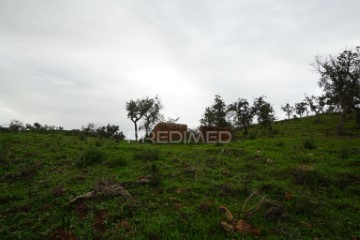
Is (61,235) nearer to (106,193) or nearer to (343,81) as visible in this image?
(106,193)

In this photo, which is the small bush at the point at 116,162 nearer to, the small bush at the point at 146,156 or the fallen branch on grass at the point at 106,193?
the small bush at the point at 146,156

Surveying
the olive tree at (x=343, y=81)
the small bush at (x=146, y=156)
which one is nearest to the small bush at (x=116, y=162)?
the small bush at (x=146, y=156)

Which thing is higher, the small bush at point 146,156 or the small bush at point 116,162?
the small bush at point 146,156

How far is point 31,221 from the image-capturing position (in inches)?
263

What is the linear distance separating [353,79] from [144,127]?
3214 cm

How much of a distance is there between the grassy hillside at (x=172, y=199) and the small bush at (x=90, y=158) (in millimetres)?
42

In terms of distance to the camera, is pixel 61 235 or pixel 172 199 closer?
pixel 61 235

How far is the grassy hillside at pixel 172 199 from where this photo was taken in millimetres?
6293

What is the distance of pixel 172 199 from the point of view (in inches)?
319

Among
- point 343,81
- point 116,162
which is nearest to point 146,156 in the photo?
point 116,162

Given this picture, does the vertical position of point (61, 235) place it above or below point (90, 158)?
below

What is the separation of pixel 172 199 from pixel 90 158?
6066 millimetres

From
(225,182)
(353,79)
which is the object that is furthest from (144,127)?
(225,182)

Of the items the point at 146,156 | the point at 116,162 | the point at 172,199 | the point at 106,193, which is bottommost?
the point at 172,199
